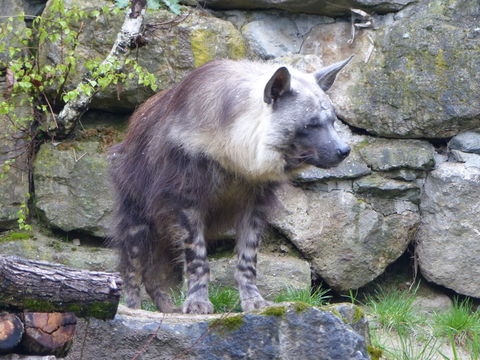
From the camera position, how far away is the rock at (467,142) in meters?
6.04

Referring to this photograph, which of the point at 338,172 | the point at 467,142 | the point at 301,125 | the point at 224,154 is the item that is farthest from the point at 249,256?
the point at 467,142

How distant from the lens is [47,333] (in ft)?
11.2

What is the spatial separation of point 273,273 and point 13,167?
1927 mm

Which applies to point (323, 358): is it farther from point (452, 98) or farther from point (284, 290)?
point (452, 98)

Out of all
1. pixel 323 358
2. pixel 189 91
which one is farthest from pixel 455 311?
pixel 189 91

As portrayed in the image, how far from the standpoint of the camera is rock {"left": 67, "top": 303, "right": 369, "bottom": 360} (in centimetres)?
403

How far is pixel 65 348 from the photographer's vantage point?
11.5 ft

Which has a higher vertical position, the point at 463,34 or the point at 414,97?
the point at 463,34

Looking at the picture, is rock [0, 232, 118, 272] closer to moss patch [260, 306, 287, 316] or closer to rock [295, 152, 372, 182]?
rock [295, 152, 372, 182]

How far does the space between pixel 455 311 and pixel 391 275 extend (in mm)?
756

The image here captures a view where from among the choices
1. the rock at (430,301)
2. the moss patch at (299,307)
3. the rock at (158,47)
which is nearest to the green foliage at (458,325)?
the rock at (430,301)

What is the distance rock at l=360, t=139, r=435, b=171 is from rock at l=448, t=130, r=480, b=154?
164 millimetres

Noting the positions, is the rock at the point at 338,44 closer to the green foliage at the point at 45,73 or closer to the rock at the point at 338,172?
the rock at the point at 338,172

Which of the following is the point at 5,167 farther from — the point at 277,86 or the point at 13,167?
the point at 277,86
